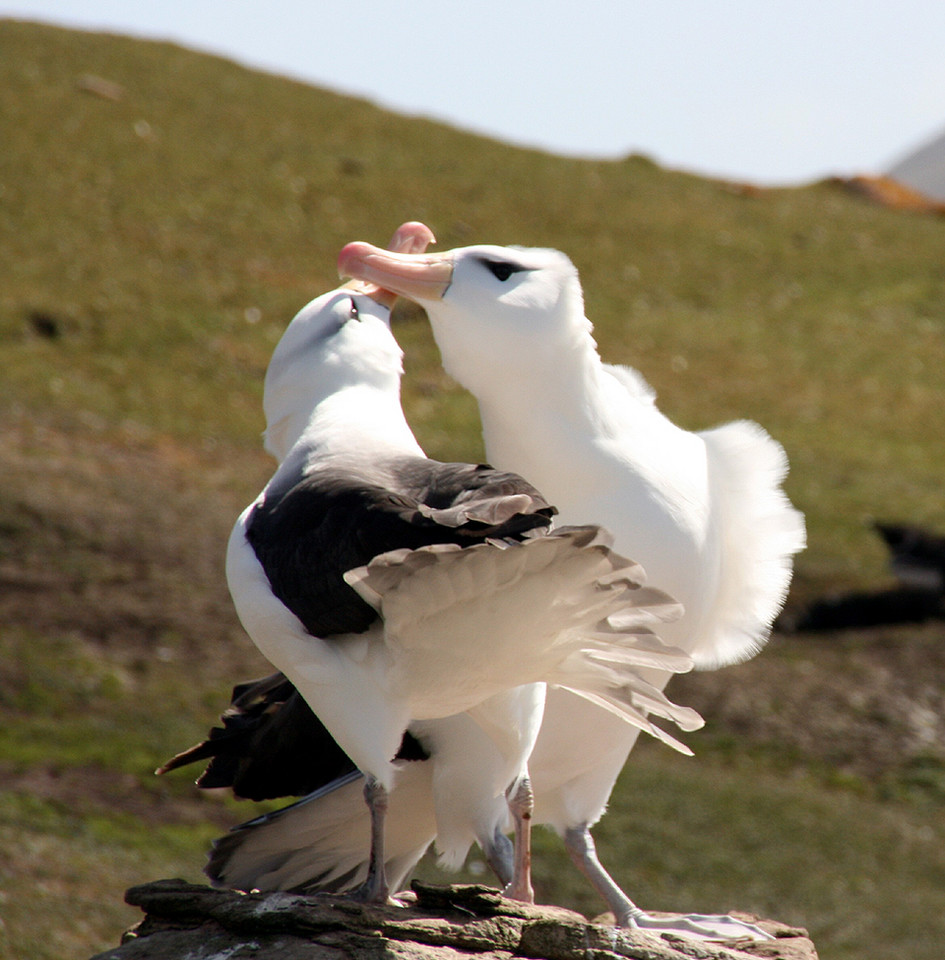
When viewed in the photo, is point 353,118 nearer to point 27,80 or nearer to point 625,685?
point 27,80

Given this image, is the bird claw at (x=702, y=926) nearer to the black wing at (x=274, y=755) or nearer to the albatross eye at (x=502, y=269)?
the black wing at (x=274, y=755)

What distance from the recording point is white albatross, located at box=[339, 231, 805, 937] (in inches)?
197

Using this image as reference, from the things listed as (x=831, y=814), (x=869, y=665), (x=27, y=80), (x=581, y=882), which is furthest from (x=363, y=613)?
(x=27, y=80)

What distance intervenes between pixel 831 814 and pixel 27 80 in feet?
86.1

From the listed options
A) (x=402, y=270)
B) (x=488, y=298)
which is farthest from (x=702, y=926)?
(x=402, y=270)

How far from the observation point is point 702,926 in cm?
536

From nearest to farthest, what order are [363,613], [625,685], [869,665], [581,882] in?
[363,613] → [625,685] → [581,882] → [869,665]

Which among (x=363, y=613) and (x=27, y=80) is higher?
(x=363, y=613)

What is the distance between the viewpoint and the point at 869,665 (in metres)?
14.9

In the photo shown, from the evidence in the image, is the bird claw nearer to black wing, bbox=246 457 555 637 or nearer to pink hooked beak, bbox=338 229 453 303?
black wing, bbox=246 457 555 637

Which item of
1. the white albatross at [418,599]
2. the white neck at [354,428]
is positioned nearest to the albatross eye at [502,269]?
the white neck at [354,428]

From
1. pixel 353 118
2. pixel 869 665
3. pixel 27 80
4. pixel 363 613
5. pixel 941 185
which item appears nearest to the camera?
pixel 363 613

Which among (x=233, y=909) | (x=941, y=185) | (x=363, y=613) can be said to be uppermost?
(x=363, y=613)

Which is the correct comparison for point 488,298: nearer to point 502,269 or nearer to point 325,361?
point 502,269
